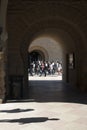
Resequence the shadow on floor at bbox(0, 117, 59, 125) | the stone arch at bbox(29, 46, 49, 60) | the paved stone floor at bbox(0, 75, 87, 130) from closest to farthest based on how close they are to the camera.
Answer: the paved stone floor at bbox(0, 75, 87, 130), the shadow on floor at bbox(0, 117, 59, 125), the stone arch at bbox(29, 46, 49, 60)

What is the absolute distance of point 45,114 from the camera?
37.8ft

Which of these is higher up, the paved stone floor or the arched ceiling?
the arched ceiling

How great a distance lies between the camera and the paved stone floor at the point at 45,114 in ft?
32.0

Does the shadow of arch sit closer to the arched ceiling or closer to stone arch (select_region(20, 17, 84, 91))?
the arched ceiling

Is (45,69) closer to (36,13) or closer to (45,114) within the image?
(36,13)

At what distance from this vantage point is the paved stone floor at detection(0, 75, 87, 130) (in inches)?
384

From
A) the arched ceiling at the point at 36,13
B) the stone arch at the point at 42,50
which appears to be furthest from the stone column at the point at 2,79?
the stone arch at the point at 42,50

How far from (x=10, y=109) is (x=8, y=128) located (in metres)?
3.38

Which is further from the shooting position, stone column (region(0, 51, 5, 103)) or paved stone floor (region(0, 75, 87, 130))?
stone column (region(0, 51, 5, 103))

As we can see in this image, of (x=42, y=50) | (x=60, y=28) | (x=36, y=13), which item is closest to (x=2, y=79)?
(x=36, y=13)

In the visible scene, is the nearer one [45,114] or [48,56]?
[45,114]

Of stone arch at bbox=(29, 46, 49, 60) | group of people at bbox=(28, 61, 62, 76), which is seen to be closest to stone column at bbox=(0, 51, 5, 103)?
group of people at bbox=(28, 61, 62, 76)

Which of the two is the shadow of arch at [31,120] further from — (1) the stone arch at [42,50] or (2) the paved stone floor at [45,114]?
(1) the stone arch at [42,50]

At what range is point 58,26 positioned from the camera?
19797mm
